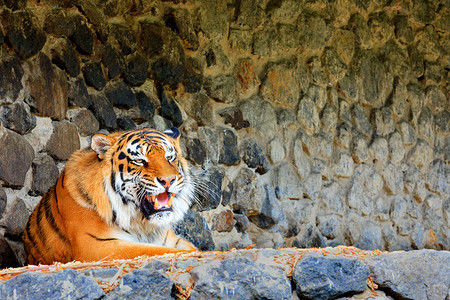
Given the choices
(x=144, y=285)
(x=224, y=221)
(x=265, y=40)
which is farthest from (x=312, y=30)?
(x=144, y=285)

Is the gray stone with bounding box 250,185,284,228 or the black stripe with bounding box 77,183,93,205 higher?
the black stripe with bounding box 77,183,93,205

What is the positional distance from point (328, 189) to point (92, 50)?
2726 mm

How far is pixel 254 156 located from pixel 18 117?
2.16 m

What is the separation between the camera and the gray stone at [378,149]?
5.97m

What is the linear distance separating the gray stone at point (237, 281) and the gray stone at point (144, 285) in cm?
10

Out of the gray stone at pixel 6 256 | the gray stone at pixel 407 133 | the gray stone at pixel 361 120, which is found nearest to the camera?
the gray stone at pixel 6 256

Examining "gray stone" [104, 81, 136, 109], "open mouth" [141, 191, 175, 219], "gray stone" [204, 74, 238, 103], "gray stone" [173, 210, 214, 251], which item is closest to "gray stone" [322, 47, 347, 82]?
"gray stone" [204, 74, 238, 103]

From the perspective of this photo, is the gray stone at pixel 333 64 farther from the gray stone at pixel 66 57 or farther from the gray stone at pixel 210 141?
the gray stone at pixel 66 57

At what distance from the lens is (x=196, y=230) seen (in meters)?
4.23

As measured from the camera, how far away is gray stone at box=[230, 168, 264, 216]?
469 centimetres

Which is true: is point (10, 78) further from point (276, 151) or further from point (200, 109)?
point (276, 151)

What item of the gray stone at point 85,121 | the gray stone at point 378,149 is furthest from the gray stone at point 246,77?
the gray stone at point 378,149

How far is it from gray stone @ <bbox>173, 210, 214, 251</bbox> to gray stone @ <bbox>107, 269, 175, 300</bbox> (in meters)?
2.01

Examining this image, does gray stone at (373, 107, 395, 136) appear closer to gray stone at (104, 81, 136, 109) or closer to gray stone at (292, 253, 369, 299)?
gray stone at (104, 81, 136, 109)
